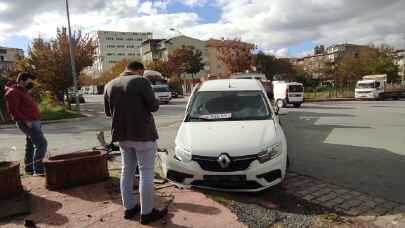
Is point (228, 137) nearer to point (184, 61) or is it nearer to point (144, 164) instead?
point (144, 164)

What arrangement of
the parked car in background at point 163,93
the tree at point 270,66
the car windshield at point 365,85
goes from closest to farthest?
the parked car in background at point 163,93
the car windshield at point 365,85
the tree at point 270,66

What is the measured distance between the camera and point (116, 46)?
433 ft

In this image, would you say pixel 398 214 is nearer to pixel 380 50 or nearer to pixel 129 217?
pixel 129 217

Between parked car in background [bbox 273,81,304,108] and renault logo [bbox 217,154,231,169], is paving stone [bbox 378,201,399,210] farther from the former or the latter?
parked car in background [bbox 273,81,304,108]

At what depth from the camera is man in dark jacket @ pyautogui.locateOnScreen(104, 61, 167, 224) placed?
3.57m

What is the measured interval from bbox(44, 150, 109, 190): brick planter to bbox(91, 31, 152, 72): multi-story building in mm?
124717

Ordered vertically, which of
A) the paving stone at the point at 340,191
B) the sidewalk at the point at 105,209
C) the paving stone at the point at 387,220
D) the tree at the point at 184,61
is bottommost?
the paving stone at the point at 387,220

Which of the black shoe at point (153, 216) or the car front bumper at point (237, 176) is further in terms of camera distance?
the car front bumper at point (237, 176)

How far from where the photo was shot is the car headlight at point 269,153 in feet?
14.3

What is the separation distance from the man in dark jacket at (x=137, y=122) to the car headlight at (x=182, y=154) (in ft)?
2.97

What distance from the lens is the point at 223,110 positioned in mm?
5695

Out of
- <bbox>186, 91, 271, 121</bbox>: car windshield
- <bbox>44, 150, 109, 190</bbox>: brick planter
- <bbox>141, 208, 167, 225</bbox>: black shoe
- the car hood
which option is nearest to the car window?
<bbox>186, 91, 271, 121</bbox>: car windshield

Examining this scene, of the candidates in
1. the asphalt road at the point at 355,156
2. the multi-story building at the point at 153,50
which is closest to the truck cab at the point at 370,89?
the asphalt road at the point at 355,156

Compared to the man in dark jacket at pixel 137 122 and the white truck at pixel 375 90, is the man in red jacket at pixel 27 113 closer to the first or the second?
the man in dark jacket at pixel 137 122
